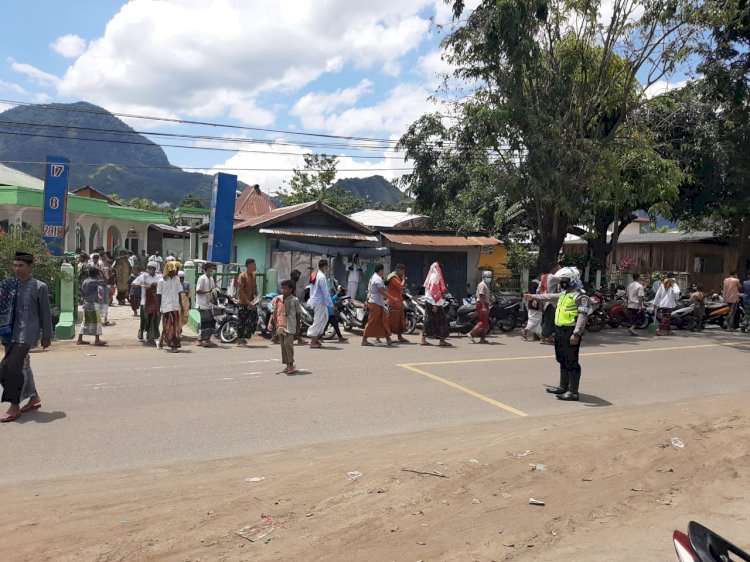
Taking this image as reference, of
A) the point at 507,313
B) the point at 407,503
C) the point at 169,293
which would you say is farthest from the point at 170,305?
the point at 507,313

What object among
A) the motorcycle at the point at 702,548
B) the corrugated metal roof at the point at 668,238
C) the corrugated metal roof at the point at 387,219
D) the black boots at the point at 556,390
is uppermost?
the corrugated metal roof at the point at 387,219

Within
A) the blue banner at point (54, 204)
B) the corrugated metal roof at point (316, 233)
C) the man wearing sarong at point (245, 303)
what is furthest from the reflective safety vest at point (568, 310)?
the blue banner at point (54, 204)

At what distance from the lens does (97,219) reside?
32.1 meters

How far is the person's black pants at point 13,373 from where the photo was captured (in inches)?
255

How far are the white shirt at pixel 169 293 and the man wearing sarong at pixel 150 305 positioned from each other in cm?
47

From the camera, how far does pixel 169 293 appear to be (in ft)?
37.7

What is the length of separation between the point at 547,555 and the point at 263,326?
10.7 metres

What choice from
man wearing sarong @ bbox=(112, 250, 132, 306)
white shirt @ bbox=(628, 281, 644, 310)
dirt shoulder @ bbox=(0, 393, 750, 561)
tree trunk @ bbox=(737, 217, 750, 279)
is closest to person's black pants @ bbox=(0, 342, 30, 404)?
dirt shoulder @ bbox=(0, 393, 750, 561)

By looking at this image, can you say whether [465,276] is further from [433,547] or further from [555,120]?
[433,547]

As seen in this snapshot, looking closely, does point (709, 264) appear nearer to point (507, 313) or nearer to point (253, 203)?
point (507, 313)

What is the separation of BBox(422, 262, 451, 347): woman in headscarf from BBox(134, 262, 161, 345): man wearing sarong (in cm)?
556

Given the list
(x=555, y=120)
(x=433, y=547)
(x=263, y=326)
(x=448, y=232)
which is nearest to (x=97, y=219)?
(x=448, y=232)

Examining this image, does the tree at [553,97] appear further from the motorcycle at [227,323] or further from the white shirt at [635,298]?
the motorcycle at [227,323]

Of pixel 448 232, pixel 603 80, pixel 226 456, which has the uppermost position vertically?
pixel 603 80
